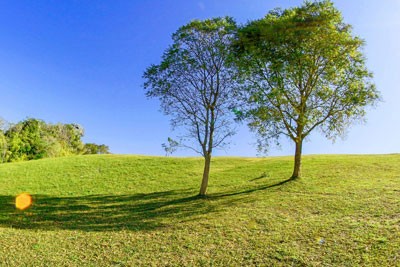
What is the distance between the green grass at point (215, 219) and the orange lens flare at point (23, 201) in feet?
1.54

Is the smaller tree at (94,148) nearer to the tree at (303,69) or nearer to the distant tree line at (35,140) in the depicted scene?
the distant tree line at (35,140)

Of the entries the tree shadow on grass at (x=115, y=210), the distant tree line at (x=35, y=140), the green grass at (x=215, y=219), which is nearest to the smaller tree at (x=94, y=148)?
the distant tree line at (x=35, y=140)

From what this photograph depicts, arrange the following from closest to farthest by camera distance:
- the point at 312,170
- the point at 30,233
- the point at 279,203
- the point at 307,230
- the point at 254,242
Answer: the point at 254,242 → the point at 307,230 → the point at 30,233 → the point at 279,203 → the point at 312,170

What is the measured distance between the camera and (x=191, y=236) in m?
12.7

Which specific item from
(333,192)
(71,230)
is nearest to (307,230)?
(333,192)

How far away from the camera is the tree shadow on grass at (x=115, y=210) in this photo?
50.6 feet

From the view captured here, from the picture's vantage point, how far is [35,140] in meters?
66.9

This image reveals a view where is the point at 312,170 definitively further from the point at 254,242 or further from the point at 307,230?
the point at 254,242

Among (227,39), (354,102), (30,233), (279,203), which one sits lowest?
(30,233)

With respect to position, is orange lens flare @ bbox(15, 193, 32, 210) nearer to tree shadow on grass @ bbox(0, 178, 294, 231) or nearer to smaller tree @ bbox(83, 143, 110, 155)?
tree shadow on grass @ bbox(0, 178, 294, 231)

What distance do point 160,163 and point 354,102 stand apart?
2195 cm

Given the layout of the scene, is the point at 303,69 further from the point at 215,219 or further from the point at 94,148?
the point at 94,148

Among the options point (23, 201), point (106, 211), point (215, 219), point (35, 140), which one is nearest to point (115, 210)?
point (106, 211)

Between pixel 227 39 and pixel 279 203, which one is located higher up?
pixel 227 39
